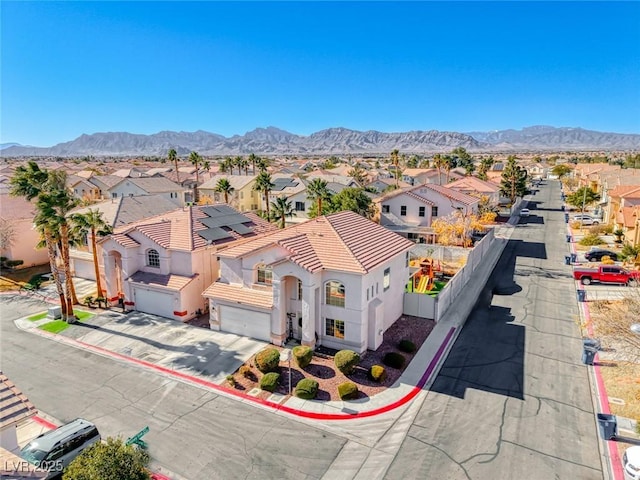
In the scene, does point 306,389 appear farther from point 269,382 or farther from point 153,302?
point 153,302

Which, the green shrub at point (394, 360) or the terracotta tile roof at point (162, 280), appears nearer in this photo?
the green shrub at point (394, 360)

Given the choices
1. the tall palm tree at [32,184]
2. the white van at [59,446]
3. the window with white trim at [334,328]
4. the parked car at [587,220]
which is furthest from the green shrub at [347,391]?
the parked car at [587,220]

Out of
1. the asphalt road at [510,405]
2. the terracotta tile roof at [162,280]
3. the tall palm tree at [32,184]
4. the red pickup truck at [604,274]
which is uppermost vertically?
the tall palm tree at [32,184]

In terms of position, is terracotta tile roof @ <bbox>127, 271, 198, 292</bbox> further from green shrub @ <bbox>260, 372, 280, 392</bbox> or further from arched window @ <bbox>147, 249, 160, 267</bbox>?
green shrub @ <bbox>260, 372, 280, 392</bbox>

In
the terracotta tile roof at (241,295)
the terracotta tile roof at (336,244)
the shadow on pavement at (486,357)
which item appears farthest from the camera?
the terracotta tile roof at (241,295)

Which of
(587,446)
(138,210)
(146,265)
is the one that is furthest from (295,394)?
(138,210)

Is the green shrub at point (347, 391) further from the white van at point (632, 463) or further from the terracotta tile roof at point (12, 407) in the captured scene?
the terracotta tile roof at point (12, 407)

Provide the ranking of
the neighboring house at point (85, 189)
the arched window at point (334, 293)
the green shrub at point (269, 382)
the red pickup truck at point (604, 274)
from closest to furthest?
the green shrub at point (269, 382) → the arched window at point (334, 293) → the red pickup truck at point (604, 274) → the neighboring house at point (85, 189)
